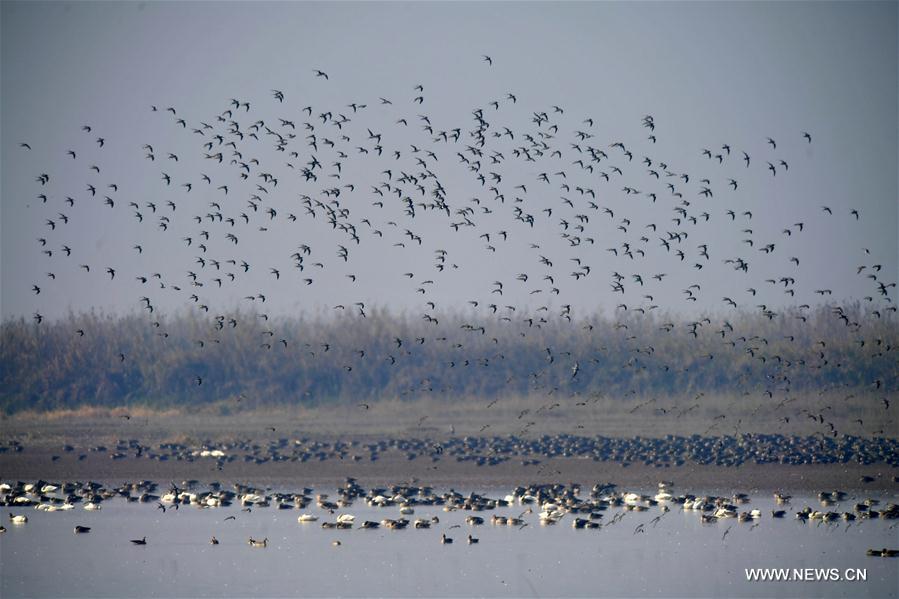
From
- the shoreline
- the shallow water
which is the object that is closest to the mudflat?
the shoreline

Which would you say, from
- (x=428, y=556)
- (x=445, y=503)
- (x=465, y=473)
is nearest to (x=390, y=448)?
(x=465, y=473)

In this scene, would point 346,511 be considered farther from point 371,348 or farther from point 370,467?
point 371,348

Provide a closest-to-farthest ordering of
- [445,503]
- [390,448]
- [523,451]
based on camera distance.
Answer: [445,503]
[523,451]
[390,448]

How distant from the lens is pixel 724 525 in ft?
98.5

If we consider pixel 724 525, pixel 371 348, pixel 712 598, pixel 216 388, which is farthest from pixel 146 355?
pixel 712 598

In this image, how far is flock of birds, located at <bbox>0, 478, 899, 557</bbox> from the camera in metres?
29.9

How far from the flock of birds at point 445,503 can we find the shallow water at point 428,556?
0.22 m

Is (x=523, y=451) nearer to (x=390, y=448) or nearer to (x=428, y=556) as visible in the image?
(x=390, y=448)

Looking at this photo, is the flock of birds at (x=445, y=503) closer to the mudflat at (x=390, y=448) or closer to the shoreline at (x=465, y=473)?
the shoreline at (x=465, y=473)

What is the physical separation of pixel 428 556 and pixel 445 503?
216 inches

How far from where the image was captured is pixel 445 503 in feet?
106

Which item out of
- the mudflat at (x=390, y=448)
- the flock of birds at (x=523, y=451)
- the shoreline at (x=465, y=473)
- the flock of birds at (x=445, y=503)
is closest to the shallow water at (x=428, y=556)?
the flock of birds at (x=445, y=503)

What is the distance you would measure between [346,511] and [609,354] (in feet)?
86.3

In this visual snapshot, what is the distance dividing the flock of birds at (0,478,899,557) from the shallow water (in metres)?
0.22
